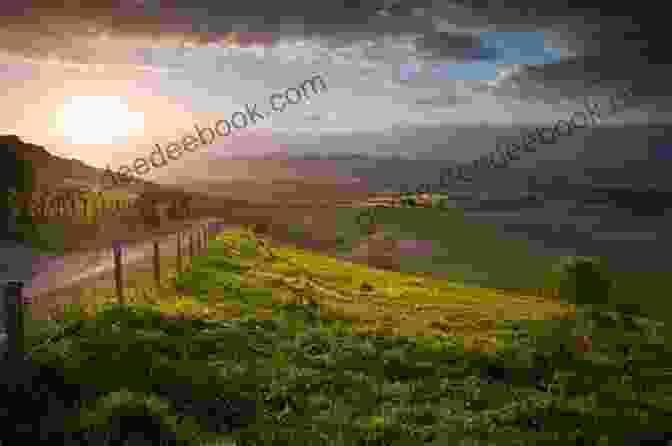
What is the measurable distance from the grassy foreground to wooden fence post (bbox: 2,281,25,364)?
42cm

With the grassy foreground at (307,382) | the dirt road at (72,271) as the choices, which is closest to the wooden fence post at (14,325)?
the grassy foreground at (307,382)

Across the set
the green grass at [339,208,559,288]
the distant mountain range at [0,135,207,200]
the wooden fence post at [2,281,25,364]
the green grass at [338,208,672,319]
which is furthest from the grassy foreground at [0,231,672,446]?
the green grass at [339,208,559,288]

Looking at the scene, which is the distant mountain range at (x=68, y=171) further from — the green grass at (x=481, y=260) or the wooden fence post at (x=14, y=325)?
the wooden fence post at (x=14, y=325)

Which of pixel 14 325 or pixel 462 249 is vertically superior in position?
pixel 14 325

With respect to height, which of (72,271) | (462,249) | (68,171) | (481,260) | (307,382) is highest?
(68,171)

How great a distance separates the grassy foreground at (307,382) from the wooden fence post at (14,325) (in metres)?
0.42

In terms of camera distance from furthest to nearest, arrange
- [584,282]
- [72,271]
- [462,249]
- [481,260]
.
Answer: [462,249], [481,260], [584,282], [72,271]

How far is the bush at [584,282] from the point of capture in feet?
196

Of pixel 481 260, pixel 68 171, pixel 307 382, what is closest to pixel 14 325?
pixel 307 382

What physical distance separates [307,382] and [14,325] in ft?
23.7

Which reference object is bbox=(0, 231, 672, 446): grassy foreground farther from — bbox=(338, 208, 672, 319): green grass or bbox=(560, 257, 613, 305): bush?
bbox=(338, 208, 672, 319): green grass

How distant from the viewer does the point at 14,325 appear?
1164cm

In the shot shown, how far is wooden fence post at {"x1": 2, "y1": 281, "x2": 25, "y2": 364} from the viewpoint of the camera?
1141cm

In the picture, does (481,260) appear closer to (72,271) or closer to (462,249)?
(462,249)
